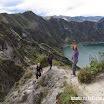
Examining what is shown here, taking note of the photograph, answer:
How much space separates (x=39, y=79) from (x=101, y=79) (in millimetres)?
6423

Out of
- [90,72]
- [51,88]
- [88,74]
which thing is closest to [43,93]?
[51,88]

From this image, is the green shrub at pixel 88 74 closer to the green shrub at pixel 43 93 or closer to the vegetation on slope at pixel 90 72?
the vegetation on slope at pixel 90 72

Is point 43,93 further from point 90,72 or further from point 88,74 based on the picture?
point 90,72

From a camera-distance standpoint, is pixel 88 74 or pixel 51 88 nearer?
pixel 88 74

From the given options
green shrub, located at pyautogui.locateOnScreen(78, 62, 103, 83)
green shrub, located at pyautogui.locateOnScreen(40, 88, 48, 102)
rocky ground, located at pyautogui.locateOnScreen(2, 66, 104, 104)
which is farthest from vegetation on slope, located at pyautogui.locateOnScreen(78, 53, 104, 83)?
green shrub, located at pyautogui.locateOnScreen(40, 88, 48, 102)

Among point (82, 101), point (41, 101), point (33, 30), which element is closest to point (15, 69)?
point (41, 101)

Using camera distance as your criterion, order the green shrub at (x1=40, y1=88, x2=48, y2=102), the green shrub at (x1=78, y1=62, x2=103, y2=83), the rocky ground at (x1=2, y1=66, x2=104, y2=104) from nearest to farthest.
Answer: the rocky ground at (x1=2, y1=66, x2=104, y2=104)
the green shrub at (x1=78, y1=62, x2=103, y2=83)
the green shrub at (x1=40, y1=88, x2=48, y2=102)

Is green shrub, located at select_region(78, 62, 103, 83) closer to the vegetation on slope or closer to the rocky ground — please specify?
the vegetation on slope

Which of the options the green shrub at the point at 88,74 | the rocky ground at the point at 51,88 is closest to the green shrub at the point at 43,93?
the rocky ground at the point at 51,88

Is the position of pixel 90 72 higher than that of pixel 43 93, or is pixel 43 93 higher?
pixel 90 72

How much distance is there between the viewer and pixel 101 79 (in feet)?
29.8

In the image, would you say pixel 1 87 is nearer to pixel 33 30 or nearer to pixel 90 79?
pixel 90 79

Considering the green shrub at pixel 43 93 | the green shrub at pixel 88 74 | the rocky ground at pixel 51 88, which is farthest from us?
the green shrub at pixel 43 93

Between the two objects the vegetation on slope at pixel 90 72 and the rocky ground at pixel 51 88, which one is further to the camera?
the vegetation on slope at pixel 90 72
